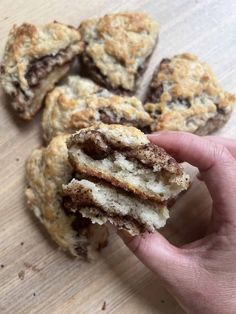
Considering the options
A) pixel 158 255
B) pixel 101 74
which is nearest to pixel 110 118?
pixel 101 74

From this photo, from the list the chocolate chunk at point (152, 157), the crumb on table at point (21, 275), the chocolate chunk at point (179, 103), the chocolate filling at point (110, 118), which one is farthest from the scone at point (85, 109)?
the crumb on table at point (21, 275)

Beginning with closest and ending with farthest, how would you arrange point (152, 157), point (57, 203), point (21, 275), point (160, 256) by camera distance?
point (152, 157)
point (160, 256)
point (57, 203)
point (21, 275)

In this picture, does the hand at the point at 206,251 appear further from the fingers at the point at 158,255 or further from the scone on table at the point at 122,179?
the scone on table at the point at 122,179

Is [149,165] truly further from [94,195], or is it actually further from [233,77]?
[233,77]

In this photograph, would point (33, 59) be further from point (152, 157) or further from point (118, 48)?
point (152, 157)

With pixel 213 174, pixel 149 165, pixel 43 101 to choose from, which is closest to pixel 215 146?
pixel 213 174

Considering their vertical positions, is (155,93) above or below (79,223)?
above
